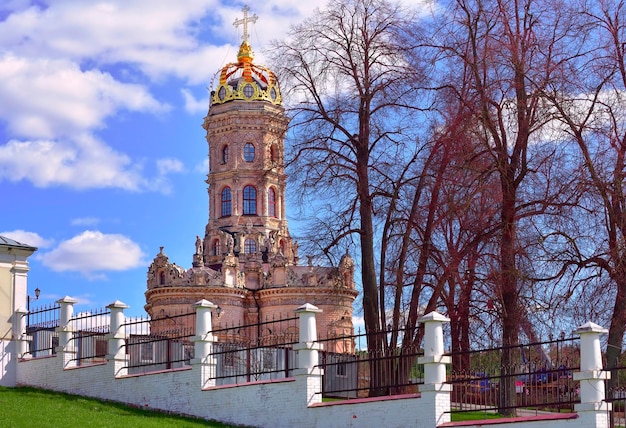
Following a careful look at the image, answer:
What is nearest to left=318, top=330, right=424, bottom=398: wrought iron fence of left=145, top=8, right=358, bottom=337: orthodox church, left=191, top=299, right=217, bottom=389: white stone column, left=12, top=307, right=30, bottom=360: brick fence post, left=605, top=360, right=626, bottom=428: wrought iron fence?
left=191, top=299, right=217, bottom=389: white stone column

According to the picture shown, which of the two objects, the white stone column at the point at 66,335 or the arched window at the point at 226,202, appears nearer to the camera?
the white stone column at the point at 66,335

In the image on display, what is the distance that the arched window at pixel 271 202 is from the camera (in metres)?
70.8

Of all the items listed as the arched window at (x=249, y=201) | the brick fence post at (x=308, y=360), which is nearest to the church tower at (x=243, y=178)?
the arched window at (x=249, y=201)

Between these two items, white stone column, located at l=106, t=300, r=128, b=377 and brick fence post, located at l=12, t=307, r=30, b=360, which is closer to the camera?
white stone column, located at l=106, t=300, r=128, b=377

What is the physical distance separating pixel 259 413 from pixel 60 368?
23.4ft

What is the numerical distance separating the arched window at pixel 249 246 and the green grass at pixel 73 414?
139 feet

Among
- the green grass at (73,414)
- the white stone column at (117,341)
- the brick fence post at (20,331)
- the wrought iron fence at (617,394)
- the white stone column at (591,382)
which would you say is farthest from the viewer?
the brick fence post at (20,331)

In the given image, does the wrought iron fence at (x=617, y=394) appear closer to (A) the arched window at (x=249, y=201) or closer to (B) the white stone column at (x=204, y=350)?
(B) the white stone column at (x=204, y=350)

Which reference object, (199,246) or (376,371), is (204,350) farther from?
(199,246)

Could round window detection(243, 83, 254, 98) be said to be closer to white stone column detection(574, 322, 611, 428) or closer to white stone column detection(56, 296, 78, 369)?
white stone column detection(56, 296, 78, 369)

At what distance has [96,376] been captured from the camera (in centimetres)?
2647

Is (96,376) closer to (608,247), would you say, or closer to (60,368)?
(60,368)

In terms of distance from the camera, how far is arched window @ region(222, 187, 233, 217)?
70.8 m

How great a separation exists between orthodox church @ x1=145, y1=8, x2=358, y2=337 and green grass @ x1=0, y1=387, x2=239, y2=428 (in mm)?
35570
